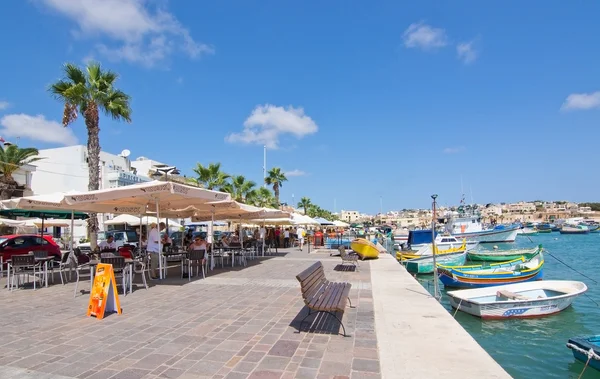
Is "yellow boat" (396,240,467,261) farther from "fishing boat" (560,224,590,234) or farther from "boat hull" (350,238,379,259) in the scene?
"fishing boat" (560,224,590,234)

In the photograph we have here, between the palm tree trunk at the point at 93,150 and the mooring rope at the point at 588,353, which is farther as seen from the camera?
the palm tree trunk at the point at 93,150

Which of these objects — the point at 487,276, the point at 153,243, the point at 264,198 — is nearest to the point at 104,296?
the point at 153,243

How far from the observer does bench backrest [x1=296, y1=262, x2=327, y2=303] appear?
5141 millimetres

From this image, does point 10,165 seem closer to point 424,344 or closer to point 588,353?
point 424,344

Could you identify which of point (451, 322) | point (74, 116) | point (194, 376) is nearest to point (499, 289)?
point (451, 322)

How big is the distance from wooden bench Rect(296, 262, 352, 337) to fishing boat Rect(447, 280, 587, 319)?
6176 mm

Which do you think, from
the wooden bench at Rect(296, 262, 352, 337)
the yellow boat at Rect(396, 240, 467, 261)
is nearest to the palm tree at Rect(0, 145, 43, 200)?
the yellow boat at Rect(396, 240, 467, 261)

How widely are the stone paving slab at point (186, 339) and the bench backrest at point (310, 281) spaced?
20.2 inches

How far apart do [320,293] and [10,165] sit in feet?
103

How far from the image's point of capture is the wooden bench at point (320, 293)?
5.02 m

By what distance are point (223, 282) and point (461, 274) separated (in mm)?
10144

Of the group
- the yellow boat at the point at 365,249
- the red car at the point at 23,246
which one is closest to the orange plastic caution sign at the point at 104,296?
the red car at the point at 23,246

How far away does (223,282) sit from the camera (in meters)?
10.0

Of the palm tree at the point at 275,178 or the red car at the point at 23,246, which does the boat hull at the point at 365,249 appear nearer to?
the red car at the point at 23,246
